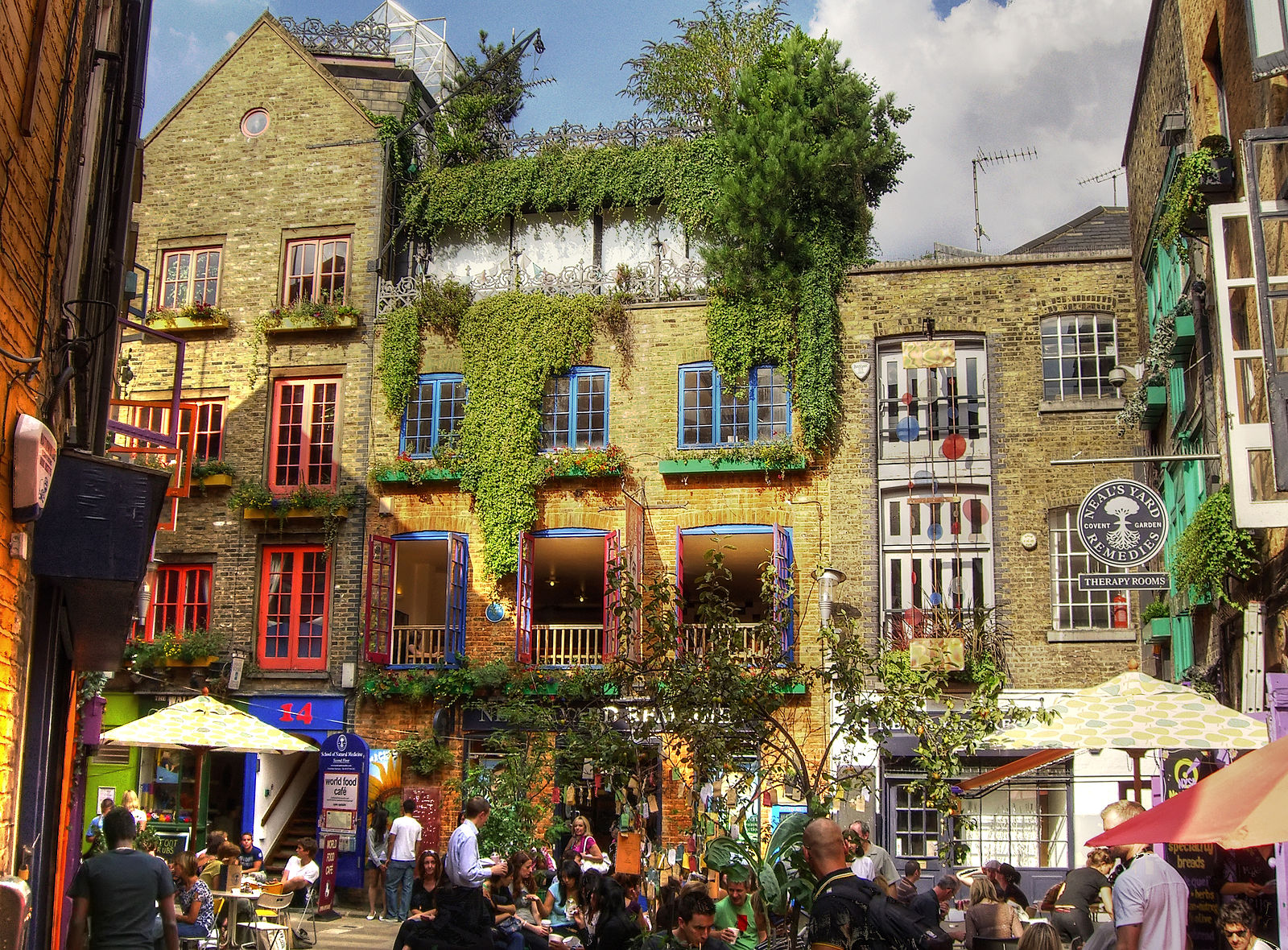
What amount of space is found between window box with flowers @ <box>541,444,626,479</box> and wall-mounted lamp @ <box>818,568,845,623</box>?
3.87 m

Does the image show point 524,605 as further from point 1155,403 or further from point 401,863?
point 1155,403

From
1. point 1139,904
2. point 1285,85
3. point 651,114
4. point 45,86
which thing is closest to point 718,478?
point 651,114

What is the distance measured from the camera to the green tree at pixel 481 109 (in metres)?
24.2

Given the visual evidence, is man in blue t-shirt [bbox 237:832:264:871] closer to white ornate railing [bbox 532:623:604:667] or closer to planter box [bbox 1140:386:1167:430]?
white ornate railing [bbox 532:623:604:667]

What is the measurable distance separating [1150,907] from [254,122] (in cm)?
2219

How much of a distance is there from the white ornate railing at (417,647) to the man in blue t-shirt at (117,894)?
13.8 metres

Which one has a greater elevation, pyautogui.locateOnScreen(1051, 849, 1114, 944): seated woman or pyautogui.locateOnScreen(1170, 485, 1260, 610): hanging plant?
pyautogui.locateOnScreen(1170, 485, 1260, 610): hanging plant

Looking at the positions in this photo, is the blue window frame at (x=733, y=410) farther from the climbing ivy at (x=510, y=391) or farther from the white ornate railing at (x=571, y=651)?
the white ornate railing at (x=571, y=651)

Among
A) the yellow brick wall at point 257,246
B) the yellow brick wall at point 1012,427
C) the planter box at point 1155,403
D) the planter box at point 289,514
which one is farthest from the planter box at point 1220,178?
the planter box at point 289,514

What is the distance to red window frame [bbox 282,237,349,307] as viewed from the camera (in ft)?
77.4

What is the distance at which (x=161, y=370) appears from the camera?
24156mm

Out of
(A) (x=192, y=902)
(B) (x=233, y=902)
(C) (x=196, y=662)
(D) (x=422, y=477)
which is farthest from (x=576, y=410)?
(A) (x=192, y=902)

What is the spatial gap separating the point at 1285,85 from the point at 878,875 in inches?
283

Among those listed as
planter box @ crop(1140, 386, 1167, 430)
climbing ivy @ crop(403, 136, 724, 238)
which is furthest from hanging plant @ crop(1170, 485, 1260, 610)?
climbing ivy @ crop(403, 136, 724, 238)
